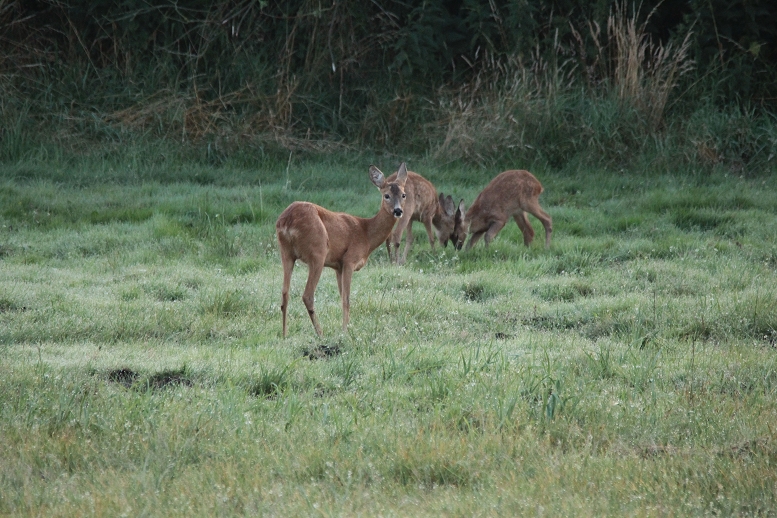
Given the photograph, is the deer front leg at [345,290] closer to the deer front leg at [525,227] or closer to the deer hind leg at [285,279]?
the deer hind leg at [285,279]

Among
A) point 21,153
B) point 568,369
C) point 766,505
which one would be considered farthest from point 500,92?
point 766,505

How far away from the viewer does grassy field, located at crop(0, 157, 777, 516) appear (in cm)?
394

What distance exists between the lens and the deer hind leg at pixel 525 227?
33.0ft

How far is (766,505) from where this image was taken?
3727 millimetres

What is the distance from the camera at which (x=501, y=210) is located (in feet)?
33.4

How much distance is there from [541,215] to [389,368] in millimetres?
4864

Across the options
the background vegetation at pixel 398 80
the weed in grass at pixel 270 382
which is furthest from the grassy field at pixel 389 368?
the background vegetation at pixel 398 80

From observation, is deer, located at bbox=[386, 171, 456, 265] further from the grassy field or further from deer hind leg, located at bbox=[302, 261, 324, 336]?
deer hind leg, located at bbox=[302, 261, 324, 336]

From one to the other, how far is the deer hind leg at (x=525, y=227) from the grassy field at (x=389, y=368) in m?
0.16

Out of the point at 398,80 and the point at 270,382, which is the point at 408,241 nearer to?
the point at 398,80

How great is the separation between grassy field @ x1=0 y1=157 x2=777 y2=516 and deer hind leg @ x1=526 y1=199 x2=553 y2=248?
165 mm

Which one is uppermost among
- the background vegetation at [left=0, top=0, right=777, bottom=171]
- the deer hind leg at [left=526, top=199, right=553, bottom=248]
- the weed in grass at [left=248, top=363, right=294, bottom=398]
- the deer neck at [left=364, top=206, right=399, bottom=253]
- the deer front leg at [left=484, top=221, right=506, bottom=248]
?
the background vegetation at [left=0, top=0, right=777, bottom=171]

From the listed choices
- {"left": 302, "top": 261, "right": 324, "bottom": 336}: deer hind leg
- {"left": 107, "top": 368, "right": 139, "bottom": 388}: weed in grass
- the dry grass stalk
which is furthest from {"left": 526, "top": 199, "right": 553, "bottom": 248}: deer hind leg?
{"left": 107, "top": 368, "right": 139, "bottom": 388}: weed in grass

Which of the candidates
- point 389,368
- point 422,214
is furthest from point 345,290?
point 422,214
